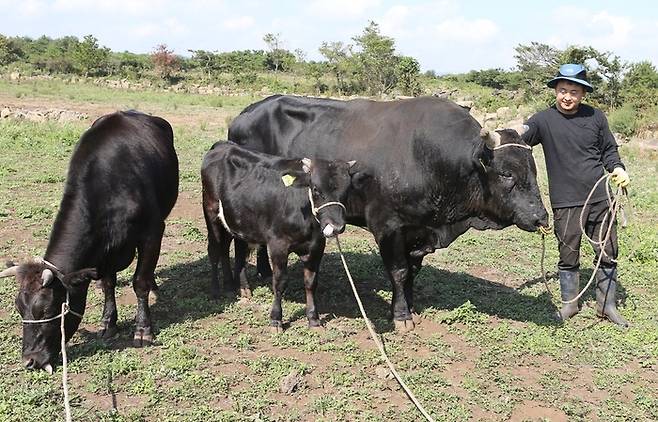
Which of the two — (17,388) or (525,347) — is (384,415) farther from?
(17,388)

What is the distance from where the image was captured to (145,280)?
17.8 feet

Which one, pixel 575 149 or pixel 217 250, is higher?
pixel 575 149

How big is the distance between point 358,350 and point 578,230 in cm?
253

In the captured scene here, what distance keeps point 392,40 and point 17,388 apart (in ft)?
133

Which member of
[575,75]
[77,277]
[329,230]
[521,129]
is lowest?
[77,277]

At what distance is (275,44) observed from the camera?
57.7 m

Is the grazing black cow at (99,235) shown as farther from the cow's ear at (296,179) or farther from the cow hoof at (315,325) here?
the cow hoof at (315,325)

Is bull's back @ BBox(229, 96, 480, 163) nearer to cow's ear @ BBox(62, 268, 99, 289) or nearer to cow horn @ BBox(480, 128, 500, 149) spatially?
cow horn @ BBox(480, 128, 500, 149)

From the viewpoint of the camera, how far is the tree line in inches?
1112

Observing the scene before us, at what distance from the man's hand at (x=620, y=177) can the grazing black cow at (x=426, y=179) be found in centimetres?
88

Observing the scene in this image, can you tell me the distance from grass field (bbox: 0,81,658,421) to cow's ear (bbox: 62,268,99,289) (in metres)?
0.72

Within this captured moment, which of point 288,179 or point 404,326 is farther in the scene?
A: point 404,326

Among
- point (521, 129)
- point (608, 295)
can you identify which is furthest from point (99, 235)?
point (608, 295)

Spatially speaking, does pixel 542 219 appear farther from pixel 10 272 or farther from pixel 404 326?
pixel 10 272
